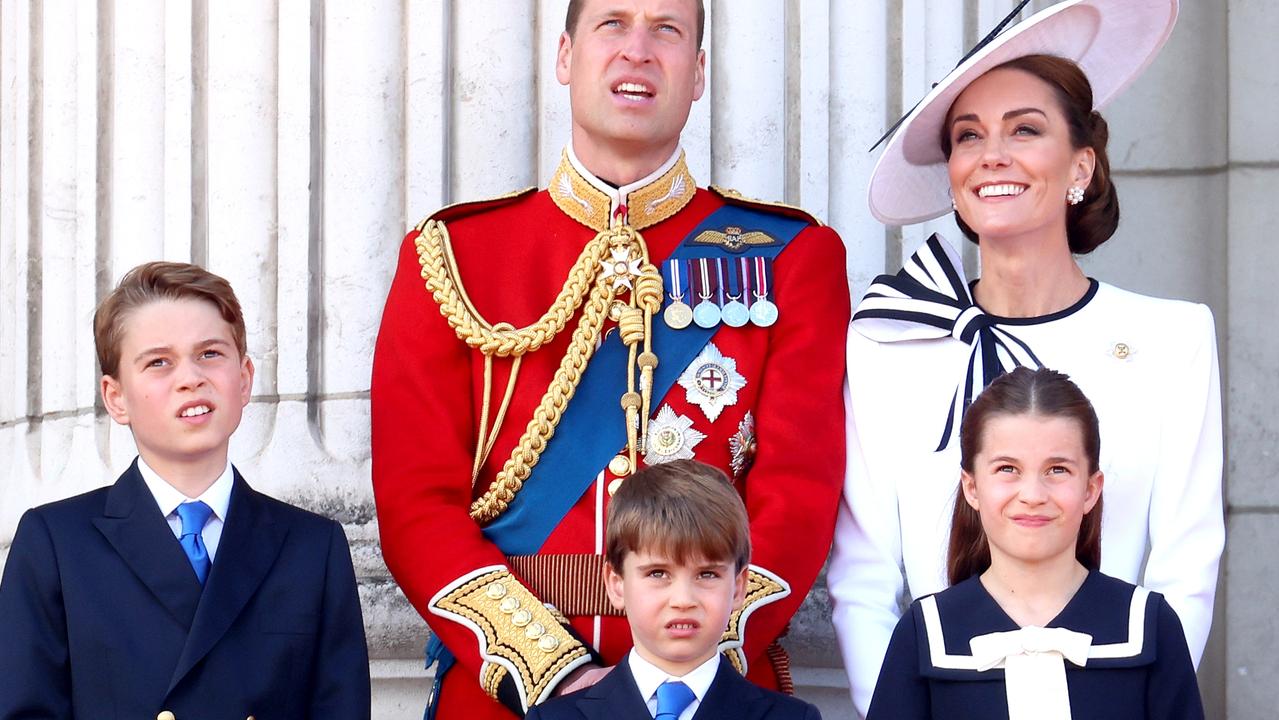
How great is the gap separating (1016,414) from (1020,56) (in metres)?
0.82

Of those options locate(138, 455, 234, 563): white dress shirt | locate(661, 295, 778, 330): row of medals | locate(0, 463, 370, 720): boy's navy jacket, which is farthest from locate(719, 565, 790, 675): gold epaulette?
locate(138, 455, 234, 563): white dress shirt

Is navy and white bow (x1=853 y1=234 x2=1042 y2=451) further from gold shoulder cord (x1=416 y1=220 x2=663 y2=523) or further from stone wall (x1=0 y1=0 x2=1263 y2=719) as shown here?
stone wall (x1=0 y1=0 x2=1263 y2=719)

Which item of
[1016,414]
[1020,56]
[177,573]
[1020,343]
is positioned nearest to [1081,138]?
[1020,56]

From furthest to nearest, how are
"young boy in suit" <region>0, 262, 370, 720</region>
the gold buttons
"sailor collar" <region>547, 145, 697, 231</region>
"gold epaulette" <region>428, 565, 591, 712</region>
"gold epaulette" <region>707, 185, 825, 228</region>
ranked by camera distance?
"gold epaulette" <region>707, 185, 825, 228</region> < "sailor collar" <region>547, 145, 697, 231</region> < the gold buttons < "gold epaulette" <region>428, 565, 591, 712</region> < "young boy in suit" <region>0, 262, 370, 720</region>

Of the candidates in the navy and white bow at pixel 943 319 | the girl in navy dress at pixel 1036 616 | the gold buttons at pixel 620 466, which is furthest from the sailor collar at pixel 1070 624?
the gold buttons at pixel 620 466

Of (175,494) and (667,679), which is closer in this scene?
(667,679)

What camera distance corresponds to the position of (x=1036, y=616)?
127 inches

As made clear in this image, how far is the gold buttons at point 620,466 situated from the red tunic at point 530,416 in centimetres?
Result: 2

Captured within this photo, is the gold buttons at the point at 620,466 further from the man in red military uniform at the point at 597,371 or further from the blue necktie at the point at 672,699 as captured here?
the blue necktie at the point at 672,699

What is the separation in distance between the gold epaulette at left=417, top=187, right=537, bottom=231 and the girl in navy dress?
1084 mm

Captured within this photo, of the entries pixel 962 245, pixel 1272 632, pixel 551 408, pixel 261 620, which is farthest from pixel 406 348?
pixel 1272 632

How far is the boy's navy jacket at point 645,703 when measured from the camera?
316cm

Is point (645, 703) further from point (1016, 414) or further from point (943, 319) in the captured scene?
point (943, 319)

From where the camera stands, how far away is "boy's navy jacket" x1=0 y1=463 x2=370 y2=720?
3.24m
